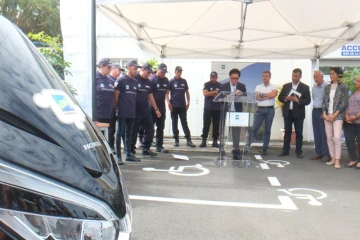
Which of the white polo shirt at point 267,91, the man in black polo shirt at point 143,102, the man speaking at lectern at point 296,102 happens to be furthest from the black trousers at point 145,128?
the man speaking at lectern at point 296,102

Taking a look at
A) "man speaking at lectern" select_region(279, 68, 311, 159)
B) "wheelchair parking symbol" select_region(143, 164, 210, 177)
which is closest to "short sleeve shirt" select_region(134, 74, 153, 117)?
"wheelchair parking symbol" select_region(143, 164, 210, 177)

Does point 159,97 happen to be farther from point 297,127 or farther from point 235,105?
point 297,127

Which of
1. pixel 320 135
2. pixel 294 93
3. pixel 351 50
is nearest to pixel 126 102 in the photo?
pixel 294 93

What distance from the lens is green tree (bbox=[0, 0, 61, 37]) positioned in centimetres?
1784

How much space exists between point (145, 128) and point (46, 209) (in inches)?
278

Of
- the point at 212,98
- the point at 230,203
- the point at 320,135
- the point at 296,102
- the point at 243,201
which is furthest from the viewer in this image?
the point at 212,98

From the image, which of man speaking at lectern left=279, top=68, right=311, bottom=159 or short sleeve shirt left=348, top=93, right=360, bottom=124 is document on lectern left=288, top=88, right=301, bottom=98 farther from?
short sleeve shirt left=348, top=93, right=360, bottom=124

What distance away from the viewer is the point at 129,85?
7305 millimetres

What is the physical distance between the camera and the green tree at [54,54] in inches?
216

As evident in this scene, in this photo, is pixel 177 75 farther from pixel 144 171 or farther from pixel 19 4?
pixel 19 4

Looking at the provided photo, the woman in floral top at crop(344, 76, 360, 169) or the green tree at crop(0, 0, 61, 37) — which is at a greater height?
the green tree at crop(0, 0, 61, 37)

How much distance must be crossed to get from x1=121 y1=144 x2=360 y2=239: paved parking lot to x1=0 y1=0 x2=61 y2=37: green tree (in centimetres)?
1338

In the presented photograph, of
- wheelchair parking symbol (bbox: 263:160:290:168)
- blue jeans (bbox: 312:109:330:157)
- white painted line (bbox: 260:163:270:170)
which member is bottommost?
wheelchair parking symbol (bbox: 263:160:290:168)

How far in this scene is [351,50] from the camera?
39.5 feet
